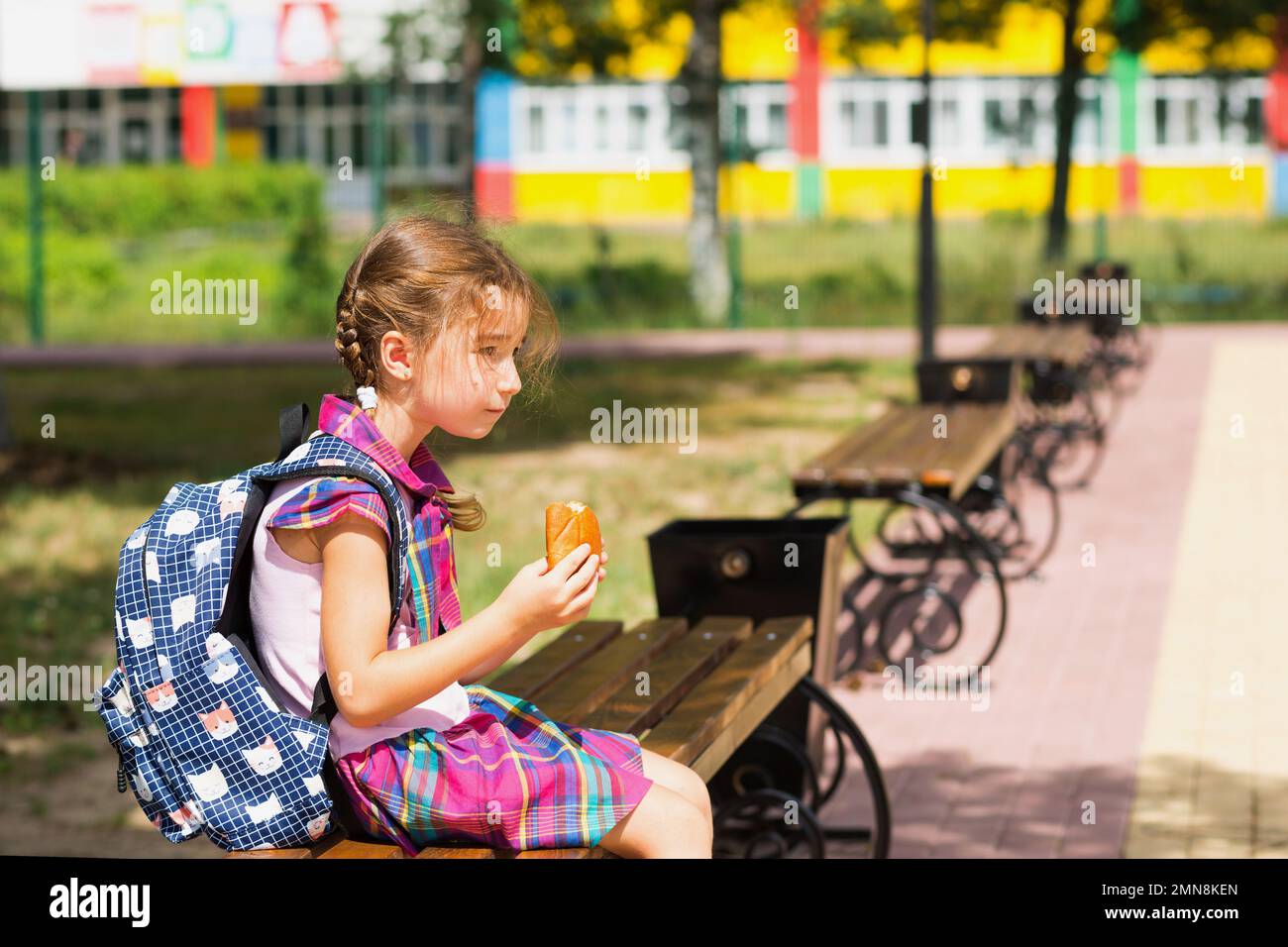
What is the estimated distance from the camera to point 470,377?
116 inches

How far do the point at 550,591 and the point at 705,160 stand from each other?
20.4 meters

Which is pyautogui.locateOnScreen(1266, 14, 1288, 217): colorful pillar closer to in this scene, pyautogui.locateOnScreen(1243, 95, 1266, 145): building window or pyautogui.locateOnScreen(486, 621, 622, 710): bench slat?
pyautogui.locateOnScreen(1243, 95, 1266, 145): building window

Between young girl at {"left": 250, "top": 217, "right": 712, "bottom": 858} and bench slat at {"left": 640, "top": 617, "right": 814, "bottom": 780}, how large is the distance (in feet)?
1.70

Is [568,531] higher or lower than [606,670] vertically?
higher

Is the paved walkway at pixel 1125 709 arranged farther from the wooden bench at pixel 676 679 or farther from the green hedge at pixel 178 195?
the green hedge at pixel 178 195

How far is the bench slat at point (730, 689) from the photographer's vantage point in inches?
143

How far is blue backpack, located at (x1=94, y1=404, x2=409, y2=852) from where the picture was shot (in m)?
2.83

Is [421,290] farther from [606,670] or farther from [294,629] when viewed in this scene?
[606,670]

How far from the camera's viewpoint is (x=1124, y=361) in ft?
49.0

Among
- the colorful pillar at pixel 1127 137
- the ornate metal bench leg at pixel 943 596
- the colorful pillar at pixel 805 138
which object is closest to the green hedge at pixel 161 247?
the colorful pillar at pixel 805 138

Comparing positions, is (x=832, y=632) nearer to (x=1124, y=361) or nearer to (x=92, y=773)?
(x=92, y=773)

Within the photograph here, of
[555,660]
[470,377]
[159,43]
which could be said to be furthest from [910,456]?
[159,43]

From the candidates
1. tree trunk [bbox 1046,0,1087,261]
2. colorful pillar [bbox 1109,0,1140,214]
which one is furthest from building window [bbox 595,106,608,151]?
tree trunk [bbox 1046,0,1087,261]
